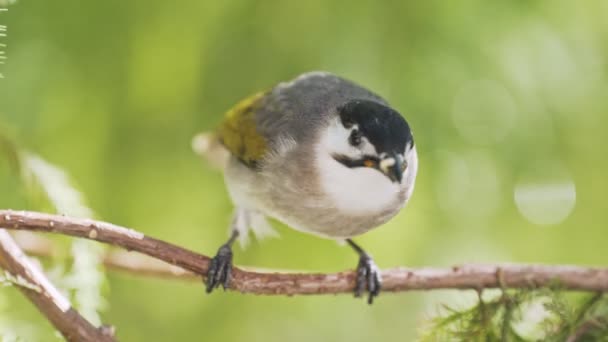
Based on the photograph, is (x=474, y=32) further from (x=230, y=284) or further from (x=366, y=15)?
(x=230, y=284)

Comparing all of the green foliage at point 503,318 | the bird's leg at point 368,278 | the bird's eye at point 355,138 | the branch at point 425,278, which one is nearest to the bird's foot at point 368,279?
the bird's leg at point 368,278

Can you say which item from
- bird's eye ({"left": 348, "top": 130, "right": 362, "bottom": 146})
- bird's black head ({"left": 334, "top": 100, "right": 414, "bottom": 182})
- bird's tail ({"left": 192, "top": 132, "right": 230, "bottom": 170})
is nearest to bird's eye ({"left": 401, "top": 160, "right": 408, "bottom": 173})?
bird's black head ({"left": 334, "top": 100, "right": 414, "bottom": 182})

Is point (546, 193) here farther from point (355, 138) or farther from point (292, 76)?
point (355, 138)

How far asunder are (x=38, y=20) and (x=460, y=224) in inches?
61.4

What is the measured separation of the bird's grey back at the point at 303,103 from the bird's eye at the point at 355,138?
0.73 ft

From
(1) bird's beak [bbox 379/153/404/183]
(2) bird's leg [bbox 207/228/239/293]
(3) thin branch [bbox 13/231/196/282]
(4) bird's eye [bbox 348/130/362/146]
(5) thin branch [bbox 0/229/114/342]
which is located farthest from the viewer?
(3) thin branch [bbox 13/231/196/282]

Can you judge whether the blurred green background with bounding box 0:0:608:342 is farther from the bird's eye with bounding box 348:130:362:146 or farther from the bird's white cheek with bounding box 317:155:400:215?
the bird's eye with bounding box 348:130:362:146

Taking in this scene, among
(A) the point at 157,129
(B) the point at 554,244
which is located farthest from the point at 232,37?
(B) the point at 554,244

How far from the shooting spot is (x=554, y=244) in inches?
120

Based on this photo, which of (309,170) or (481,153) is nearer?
(309,170)

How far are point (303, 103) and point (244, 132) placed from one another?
1.01ft

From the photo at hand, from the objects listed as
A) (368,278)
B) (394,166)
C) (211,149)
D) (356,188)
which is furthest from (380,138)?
(211,149)

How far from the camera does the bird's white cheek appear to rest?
210 centimetres

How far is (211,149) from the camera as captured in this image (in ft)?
9.63
